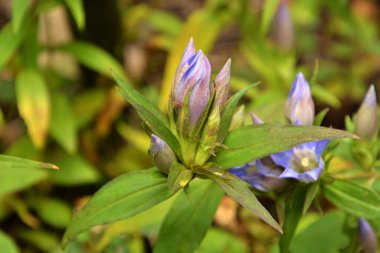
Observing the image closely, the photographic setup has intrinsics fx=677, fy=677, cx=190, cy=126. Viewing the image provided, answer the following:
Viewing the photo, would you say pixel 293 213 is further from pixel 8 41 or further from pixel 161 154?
pixel 8 41

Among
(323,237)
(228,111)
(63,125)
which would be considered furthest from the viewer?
(63,125)

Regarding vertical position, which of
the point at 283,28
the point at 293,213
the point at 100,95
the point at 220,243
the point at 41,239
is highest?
the point at 293,213

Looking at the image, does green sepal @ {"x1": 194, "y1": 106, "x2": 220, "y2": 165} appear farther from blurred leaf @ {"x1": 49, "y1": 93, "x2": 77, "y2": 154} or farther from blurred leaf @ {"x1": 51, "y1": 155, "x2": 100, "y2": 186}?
blurred leaf @ {"x1": 51, "y1": 155, "x2": 100, "y2": 186}

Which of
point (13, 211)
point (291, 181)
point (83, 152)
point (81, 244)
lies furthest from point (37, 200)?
point (291, 181)

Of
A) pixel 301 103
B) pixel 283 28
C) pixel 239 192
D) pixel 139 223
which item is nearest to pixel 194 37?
pixel 283 28

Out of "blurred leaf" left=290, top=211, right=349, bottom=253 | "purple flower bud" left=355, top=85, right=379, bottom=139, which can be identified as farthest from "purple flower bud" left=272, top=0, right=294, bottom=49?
"purple flower bud" left=355, top=85, right=379, bottom=139

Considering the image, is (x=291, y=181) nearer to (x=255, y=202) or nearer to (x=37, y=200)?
(x=255, y=202)
